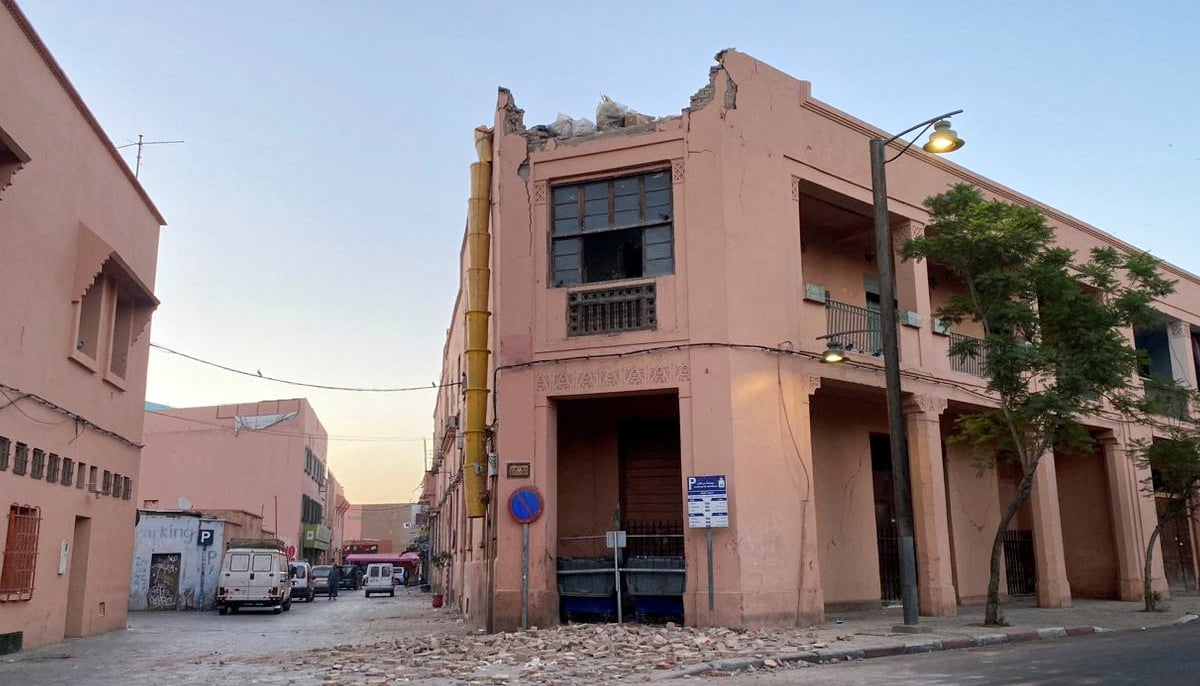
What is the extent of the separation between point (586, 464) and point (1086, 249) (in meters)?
14.9

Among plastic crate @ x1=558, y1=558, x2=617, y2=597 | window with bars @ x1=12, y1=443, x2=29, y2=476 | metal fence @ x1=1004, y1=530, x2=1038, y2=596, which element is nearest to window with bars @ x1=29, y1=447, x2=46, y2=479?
window with bars @ x1=12, y1=443, x2=29, y2=476

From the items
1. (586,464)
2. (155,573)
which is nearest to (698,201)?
(586,464)

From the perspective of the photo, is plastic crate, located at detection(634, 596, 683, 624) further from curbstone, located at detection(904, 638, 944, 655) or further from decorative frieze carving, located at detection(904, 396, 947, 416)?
decorative frieze carving, located at detection(904, 396, 947, 416)

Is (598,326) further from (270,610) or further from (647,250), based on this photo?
(270,610)

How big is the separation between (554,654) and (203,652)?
6532 mm

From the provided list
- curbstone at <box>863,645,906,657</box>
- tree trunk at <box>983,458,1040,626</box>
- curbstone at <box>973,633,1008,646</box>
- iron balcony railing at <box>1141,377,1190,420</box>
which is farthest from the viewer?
iron balcony railing at <box>1141,377,1190,420</box>

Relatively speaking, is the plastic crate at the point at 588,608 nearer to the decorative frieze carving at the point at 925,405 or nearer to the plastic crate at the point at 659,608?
the plastic crate at the point at 659,608

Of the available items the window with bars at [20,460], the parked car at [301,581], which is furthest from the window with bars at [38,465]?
the parked car at [301,581]

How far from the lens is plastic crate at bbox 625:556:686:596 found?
51.4 ft

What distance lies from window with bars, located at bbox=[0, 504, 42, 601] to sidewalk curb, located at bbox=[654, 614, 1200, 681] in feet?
35.1

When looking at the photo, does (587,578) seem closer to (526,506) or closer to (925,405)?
(526,506)

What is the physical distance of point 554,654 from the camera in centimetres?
1252

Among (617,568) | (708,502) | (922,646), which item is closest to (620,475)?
(617,568)

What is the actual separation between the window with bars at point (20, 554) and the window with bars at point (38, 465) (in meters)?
0.54
